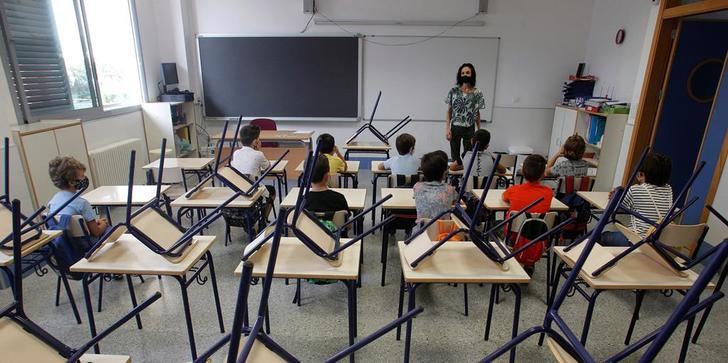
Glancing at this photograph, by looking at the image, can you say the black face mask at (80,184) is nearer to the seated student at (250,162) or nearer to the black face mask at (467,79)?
the seated student at (250,162)

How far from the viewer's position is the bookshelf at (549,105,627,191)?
14.5 feet

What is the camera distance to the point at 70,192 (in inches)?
88.4

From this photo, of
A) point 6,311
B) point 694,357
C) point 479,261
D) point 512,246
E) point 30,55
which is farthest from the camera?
point 30,55

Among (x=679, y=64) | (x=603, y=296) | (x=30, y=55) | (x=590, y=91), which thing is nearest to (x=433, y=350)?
(x=603, y=296)

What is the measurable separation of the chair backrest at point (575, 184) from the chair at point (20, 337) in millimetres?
2998

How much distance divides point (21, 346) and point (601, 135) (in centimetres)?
546

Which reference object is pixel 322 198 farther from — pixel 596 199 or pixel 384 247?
pixel 596 199

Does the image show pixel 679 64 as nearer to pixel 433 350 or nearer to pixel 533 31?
pixel 533 31

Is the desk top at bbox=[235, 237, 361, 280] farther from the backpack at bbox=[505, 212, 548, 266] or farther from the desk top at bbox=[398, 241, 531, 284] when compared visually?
the backpack at bbox=[505, 212, 548, 266]

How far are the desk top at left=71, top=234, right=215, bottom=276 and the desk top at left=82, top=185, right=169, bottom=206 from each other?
699mm

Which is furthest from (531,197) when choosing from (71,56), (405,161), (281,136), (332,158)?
(71,56)

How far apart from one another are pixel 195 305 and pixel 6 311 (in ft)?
4.69

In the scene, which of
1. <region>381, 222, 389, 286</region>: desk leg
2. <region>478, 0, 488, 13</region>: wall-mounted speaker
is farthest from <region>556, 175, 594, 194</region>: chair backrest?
<region>478, 0, 488, 13</region>: wall-mounted speaker

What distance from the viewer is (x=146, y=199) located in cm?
269
